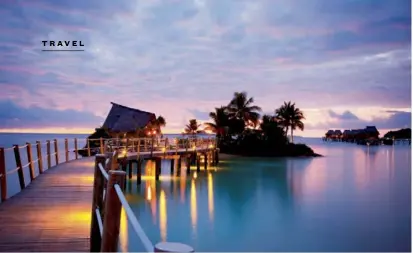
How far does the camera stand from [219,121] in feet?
133

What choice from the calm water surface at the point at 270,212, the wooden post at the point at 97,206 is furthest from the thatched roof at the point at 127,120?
the wooden post at the point at 97,206

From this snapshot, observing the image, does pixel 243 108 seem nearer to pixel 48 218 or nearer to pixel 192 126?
pixel 192 126

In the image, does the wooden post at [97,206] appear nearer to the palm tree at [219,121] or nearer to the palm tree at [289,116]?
the palm tree at [219,121]

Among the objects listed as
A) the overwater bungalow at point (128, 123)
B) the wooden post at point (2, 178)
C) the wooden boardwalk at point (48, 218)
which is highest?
the overwater bungalow at point (128, 123)

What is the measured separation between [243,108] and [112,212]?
3729cm

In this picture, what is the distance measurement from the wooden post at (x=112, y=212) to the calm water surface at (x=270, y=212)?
298 inches

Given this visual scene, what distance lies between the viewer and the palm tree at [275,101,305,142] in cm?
4584

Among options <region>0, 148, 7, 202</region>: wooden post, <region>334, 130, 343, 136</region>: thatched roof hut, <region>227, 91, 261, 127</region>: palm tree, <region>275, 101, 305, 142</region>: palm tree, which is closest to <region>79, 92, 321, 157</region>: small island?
<region>227, 91, 261, 127</region>: palm tree

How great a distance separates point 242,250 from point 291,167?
74.0 feet

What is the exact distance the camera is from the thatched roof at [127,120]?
30844mm

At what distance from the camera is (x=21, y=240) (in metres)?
4.39

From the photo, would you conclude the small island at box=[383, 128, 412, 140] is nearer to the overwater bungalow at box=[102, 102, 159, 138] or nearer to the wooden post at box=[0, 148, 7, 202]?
the overwater bungalow at box=[102, 102, 159, 138]


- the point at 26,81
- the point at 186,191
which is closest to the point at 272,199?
the point at 186,191

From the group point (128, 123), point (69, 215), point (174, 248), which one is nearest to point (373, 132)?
point (128, 123)
